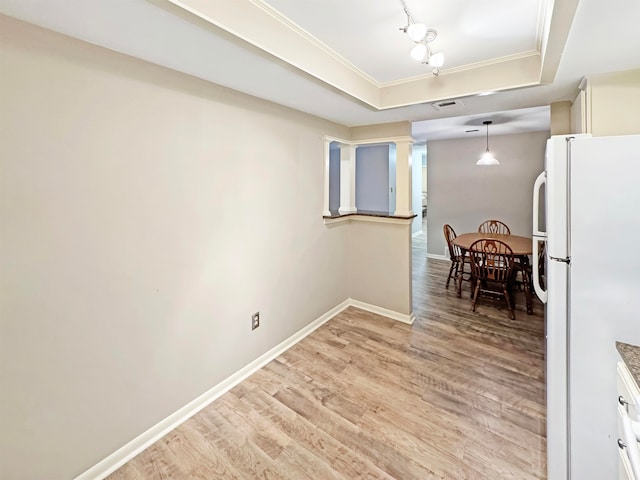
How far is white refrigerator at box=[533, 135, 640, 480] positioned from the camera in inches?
50.9

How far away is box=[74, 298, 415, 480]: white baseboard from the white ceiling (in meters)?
2.18

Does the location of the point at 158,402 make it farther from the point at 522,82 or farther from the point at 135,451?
the point at 522,82

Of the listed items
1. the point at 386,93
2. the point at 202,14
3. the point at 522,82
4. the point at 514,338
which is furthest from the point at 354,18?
the point at 514,338

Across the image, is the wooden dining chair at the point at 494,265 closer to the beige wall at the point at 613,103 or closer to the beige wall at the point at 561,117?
the beige wall at the point at 561,117

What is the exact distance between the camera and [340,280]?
3697 millimetres

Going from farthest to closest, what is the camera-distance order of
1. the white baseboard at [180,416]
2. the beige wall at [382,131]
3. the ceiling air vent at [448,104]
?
1. the beige wall at [382,131]
2. the ceiling air vent at [448,104]
3. the white baseboard at [180,416]

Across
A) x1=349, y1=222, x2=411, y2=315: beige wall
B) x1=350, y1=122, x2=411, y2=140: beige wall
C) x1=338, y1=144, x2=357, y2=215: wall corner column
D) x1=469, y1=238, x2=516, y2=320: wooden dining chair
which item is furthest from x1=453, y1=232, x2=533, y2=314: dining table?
Result: x1=350, y1=122, x2=411, y2=140: beige wall

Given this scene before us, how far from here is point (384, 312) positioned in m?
3.57

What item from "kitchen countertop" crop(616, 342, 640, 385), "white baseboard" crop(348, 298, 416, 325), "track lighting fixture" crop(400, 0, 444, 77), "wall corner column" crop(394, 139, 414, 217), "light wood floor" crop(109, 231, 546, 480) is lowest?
"light wood floor" crop(109, 231, 546, 480)

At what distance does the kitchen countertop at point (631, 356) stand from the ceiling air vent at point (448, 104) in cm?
203

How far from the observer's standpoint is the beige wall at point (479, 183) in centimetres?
507

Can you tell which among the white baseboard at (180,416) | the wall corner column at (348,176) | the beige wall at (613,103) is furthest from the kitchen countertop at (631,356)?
the wall corner column at (348,176)

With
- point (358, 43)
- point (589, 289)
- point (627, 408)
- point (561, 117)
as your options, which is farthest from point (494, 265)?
point (358, 43)

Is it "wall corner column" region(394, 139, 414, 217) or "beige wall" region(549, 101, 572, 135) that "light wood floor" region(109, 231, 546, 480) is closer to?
"wall corner column" region(394, 139, 414, 217)
